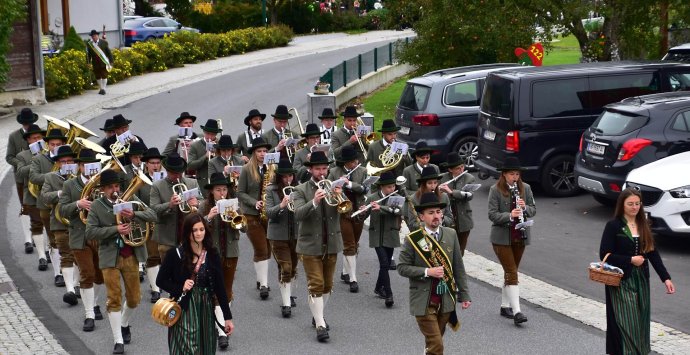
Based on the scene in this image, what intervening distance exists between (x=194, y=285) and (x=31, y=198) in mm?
6593

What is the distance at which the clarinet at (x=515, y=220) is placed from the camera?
12.1 meters

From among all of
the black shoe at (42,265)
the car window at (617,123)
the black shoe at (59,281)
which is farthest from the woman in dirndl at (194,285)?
the car window at (617,123)

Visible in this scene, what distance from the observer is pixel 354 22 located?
Answer: 62531 mm

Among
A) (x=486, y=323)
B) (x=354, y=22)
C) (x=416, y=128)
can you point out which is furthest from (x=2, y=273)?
(x=354, y=22)

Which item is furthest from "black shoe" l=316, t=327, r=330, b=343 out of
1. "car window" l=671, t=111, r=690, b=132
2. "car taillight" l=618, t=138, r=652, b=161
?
"car window" l=671, t=111, r=690, b=132

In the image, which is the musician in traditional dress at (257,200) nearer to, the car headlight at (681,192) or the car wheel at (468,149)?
the car headlight at (681,192)

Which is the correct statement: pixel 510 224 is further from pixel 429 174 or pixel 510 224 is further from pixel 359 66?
pixel 359 66

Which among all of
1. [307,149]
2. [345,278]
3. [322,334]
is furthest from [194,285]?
[307,149]

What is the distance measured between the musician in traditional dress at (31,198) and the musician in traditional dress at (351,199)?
4084 millimetres

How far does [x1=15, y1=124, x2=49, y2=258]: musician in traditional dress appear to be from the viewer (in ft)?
49.9

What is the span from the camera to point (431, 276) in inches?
387

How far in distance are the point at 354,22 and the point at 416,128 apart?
42305 mm

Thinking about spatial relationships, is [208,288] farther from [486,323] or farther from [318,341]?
[486,323]

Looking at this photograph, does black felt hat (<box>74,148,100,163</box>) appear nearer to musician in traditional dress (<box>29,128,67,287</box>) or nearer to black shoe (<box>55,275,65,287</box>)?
musician in traditional dress (<box>29,128,67,287</box>)
